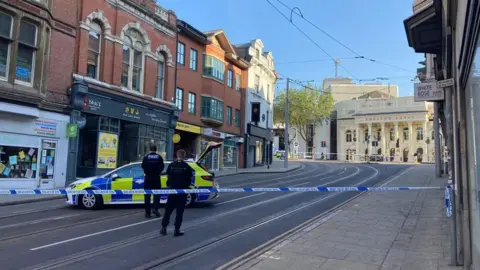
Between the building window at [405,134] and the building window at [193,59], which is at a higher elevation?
the building window at [193,59]

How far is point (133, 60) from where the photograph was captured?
77.3 feet

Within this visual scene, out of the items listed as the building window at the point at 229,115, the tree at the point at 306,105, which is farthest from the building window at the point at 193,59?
the tree at the point at 306,105

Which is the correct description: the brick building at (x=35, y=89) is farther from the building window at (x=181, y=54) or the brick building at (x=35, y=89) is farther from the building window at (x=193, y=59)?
the building window at (x=193, y=59)

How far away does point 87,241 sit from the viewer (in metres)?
7.35

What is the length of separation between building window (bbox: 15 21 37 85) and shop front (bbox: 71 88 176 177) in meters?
3.05

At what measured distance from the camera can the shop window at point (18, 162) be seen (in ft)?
51.9

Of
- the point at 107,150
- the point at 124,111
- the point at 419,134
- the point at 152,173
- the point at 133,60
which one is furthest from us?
the point at 419,134

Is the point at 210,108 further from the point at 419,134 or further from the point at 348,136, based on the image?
the point at 348,136

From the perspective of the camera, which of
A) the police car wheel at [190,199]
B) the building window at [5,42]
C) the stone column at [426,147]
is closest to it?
the police car wheel at [190,199]

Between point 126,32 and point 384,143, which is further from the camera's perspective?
point 384,143

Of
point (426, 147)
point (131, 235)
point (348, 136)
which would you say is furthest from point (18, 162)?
point (348, 136)

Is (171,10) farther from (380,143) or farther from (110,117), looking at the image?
(380,143)

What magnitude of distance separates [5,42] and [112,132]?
23.4 ft

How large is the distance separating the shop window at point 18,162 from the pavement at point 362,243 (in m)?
12.6
